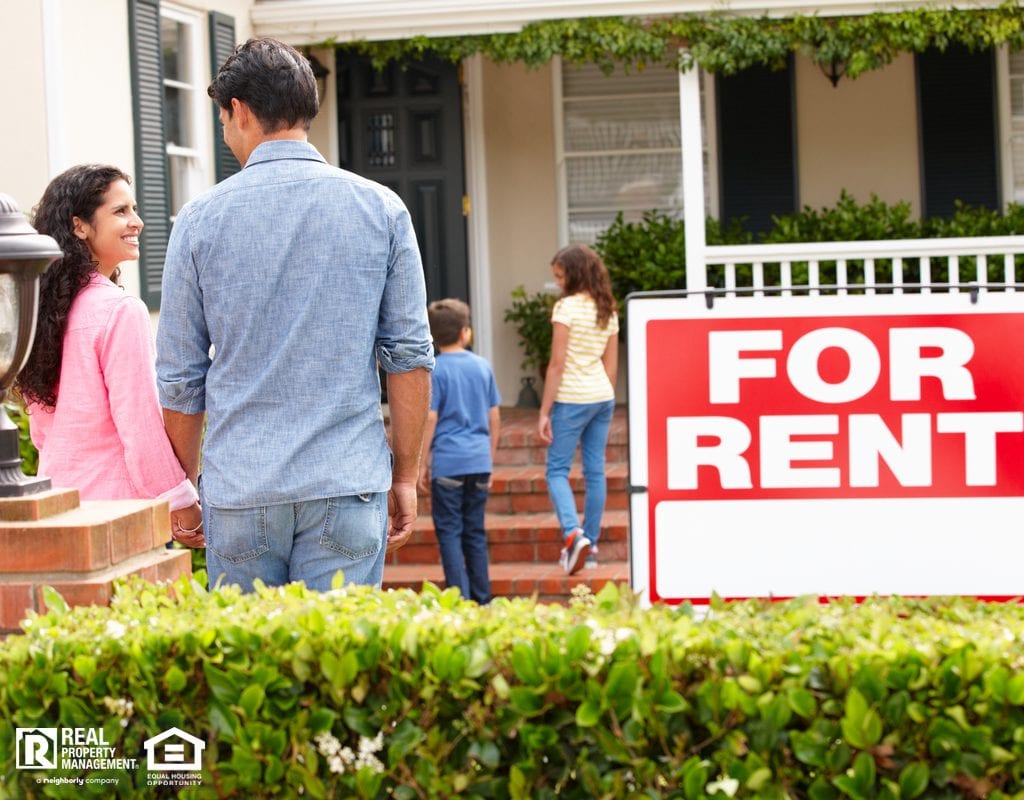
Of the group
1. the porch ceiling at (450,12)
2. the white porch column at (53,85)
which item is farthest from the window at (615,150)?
the white porch column at (53,85)

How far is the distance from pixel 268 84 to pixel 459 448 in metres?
3.97

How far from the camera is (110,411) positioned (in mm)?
3805

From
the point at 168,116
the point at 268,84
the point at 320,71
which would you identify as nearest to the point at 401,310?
the point at 268,84

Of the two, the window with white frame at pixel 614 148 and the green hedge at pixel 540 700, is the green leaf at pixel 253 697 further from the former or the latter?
the window with white frame at pixel 614 148

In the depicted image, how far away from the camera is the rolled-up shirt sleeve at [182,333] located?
3434 millimetres

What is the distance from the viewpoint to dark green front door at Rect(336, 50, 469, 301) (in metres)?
10.8

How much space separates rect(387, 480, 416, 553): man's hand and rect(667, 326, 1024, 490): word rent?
80 cm

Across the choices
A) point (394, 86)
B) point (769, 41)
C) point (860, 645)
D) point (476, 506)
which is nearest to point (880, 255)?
point (769, 41)

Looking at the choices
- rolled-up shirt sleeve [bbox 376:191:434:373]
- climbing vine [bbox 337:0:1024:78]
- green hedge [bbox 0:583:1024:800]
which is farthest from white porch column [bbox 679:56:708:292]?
green hedge [bbox 0:583:1024:800]

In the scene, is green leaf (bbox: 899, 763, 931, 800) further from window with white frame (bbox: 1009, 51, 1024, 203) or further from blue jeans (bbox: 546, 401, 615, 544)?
window with white frame (bbox: 1009, 51, 1024, 203)

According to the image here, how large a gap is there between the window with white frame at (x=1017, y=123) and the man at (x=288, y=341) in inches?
333

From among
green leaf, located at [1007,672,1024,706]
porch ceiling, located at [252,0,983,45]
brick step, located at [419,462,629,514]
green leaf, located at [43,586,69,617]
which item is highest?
porch ceiling, located at [252,0,983,45]

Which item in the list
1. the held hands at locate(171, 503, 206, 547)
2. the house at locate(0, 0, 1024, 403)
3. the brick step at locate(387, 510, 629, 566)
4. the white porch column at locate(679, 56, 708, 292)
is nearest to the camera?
the held hands at locate(171, 503, 206, 547)

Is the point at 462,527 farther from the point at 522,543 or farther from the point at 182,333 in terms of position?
the point at 182,333
